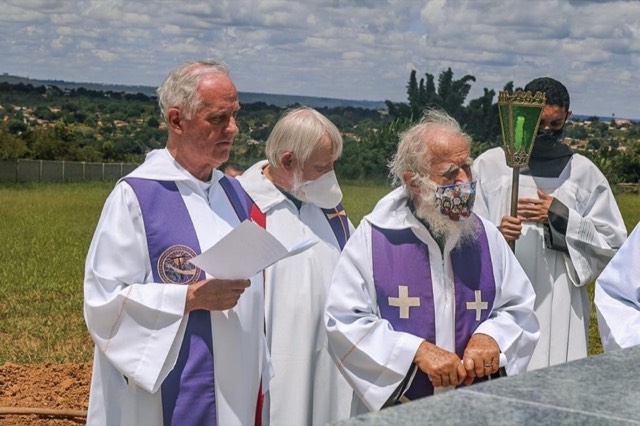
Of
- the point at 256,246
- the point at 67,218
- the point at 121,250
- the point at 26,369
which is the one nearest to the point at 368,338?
the point at 256,246

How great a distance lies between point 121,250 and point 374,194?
50.8 feet

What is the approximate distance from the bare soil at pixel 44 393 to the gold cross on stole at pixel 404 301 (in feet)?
9.46

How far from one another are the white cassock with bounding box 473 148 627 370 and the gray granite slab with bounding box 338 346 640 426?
339 centimetres

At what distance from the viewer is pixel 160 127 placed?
20266 millimetres

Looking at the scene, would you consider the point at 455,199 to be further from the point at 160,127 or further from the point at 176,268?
the point at 160,127

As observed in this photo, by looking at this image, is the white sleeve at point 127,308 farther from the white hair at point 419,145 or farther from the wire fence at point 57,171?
the wire fence at point 57,171

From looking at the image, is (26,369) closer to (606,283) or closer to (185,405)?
(185,405)

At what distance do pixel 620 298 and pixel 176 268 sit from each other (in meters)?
1.43

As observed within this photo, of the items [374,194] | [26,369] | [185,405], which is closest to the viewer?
[185,405]

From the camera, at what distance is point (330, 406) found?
16.3 ft

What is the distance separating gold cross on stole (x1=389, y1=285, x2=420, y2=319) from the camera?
4082 mm

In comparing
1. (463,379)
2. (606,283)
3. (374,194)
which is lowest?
(374,194)

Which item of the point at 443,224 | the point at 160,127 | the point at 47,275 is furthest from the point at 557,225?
the point at 160,127

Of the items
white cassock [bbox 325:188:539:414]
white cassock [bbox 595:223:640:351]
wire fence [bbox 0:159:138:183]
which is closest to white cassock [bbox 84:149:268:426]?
white cassock [bbox 325:188:539:414]
